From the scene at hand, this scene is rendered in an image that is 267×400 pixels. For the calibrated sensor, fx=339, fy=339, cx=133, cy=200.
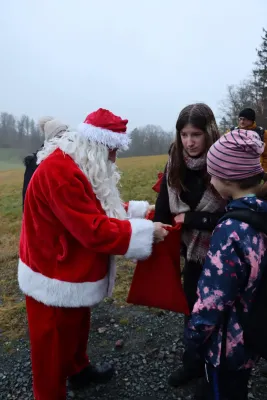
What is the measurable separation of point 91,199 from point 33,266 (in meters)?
0.69

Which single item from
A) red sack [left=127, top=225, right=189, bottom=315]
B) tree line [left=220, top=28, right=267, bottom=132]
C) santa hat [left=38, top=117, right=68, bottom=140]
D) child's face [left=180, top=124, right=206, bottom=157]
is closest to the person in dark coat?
santa hat [left=38, top=117, right=68, bottom=140]

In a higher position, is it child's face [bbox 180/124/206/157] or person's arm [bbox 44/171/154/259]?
child's face [bbox 180/124/206/157]

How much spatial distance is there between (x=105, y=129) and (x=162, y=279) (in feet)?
4.22

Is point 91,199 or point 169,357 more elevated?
point 91,199

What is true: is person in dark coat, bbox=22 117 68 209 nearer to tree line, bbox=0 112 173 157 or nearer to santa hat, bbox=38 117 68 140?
santa hat, bbox=38 117 68 140

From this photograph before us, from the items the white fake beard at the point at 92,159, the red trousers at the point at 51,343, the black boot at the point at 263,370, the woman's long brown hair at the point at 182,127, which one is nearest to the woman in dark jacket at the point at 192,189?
the woman's long brown hair at the point at 182,127

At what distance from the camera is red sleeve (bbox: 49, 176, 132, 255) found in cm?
225

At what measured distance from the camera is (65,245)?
2398mm

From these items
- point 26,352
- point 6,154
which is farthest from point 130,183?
point 6,154

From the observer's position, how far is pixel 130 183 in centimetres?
1638

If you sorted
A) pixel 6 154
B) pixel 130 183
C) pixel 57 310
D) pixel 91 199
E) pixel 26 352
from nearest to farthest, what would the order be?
pixel 91 199
pixel 57 310
pixel 26 352
pixel 130 183
pixel 6 154

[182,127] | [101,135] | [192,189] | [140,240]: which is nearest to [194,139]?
[182,127]

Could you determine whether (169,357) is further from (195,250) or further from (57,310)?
(57,310)

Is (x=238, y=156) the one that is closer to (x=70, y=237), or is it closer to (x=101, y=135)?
(x=101, y=135)
